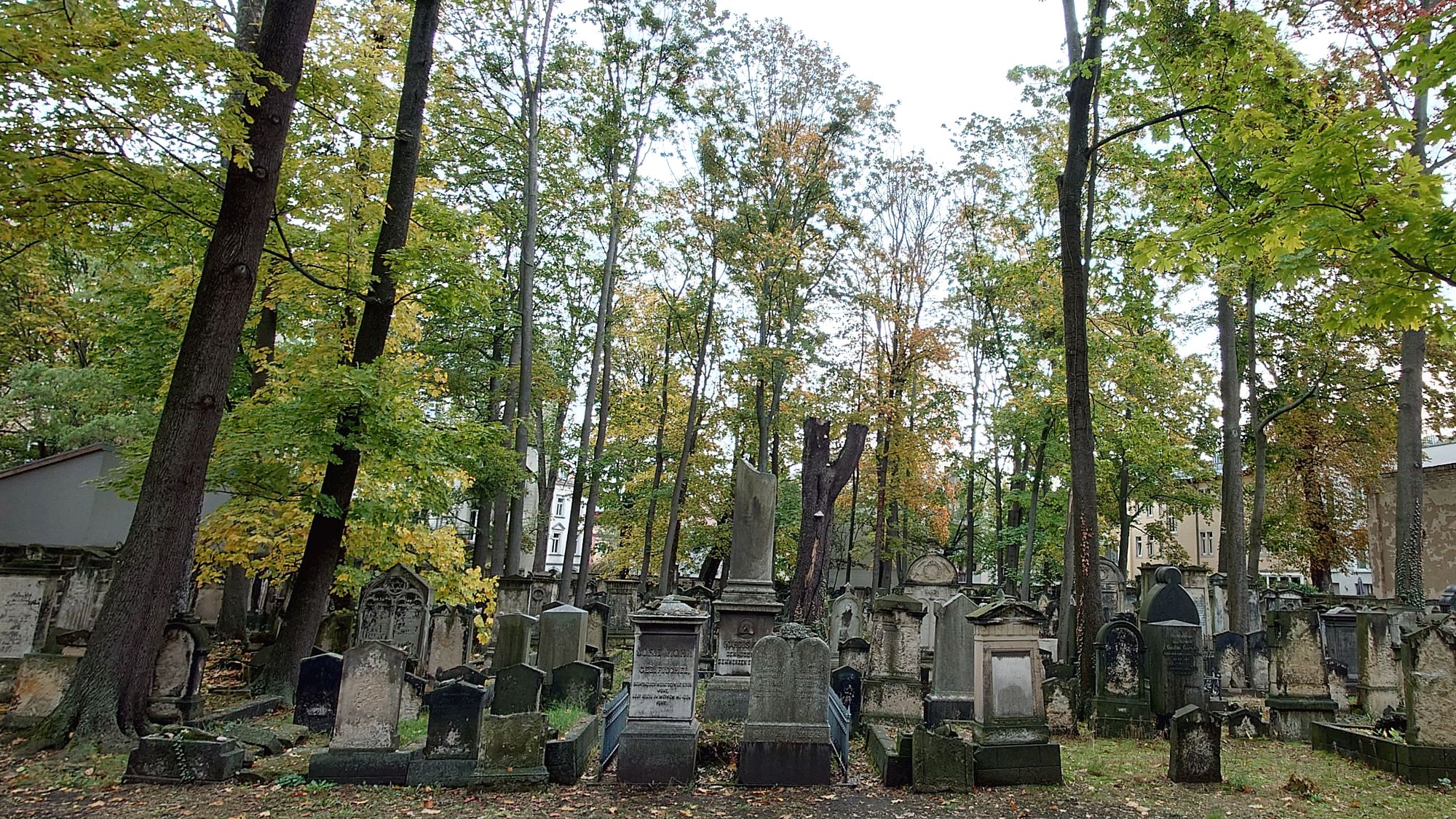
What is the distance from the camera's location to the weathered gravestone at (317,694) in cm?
794

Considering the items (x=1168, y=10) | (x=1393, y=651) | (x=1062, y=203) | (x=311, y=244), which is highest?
(x=1168, y=10)

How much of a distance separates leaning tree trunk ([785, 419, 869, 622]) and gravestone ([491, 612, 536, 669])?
22.0 ft

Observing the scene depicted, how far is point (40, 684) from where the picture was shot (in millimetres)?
7152

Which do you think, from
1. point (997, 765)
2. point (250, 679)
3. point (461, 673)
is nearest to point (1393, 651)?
point (997, 765)

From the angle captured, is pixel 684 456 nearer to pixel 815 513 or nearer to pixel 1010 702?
pixel 815 513

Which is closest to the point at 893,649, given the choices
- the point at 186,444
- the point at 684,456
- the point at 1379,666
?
the point at 1379,666

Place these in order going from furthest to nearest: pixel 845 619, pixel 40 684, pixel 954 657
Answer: pixel 845 619
pixel 954 657
pixel 40 684

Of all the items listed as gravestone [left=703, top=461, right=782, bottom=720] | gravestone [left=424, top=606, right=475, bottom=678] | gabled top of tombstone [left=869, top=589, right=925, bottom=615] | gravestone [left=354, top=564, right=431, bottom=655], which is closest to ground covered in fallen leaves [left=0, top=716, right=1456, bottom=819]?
gravestone [left=703, top=461, right=782, bottom=720]

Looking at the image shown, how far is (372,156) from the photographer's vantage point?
34.7 ft

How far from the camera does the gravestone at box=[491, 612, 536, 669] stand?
9.46 meters

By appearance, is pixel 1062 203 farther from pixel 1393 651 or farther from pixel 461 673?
pixel 461 673

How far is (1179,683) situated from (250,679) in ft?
39.1

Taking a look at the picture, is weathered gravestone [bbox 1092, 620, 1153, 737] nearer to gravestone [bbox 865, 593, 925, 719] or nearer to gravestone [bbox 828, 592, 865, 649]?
gravestone [bbox 865, 593, 925, 719]

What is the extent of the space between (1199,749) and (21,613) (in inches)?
553
